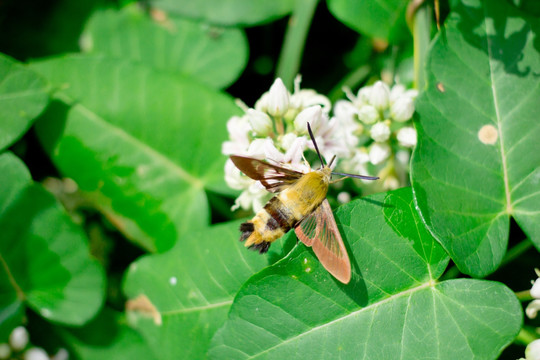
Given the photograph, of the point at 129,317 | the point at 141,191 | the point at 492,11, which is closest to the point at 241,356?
the point at 129,317

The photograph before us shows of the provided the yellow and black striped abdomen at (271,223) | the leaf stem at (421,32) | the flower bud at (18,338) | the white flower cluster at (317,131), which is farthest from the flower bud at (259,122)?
the flower bud at (18,338)

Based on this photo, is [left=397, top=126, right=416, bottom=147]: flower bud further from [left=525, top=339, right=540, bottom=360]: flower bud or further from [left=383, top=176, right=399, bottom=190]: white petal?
[left=525, top=339, right=540, bottom=360]: flower bud

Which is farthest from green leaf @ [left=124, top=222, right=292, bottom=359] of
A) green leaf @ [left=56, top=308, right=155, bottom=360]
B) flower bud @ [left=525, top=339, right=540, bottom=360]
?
flower bud @ [left=525, top=339, right=540, bottom=360]

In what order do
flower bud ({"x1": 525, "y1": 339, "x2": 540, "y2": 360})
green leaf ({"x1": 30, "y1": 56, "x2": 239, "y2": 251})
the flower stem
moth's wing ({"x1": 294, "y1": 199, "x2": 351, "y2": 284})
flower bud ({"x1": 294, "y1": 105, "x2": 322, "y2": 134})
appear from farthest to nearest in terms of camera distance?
the flower stem < green leaf ({"x1": 30, "y1": 56, "x2": 239, "y2": 251}) < flower bud ({"x1": 294, "y1": 105, "x2": 322, "y2": 134}) < flower bud ({"x1": 525, "y1": 339, "x2": 540, "y2": 360}) < moth's wing ({"x1": 294, "y1": 199, "x2": 351, "y2": 284})

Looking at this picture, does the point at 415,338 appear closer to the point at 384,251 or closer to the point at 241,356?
the point at 384,251

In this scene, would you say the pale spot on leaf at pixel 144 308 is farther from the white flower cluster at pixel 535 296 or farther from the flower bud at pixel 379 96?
the white flower cluster at pixel 535 296

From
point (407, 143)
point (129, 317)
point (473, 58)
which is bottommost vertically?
point (129, 317)
